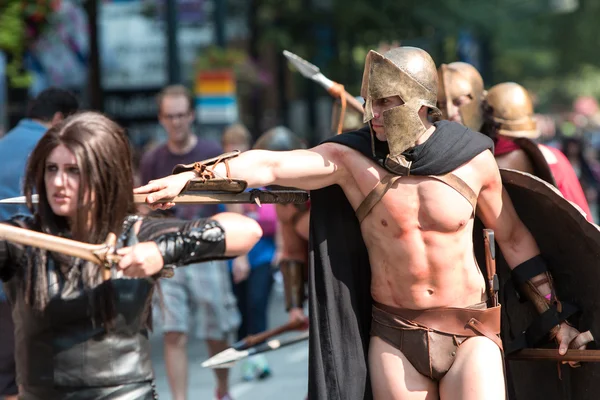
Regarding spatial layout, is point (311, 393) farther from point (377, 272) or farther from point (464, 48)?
A: point (464, 48)

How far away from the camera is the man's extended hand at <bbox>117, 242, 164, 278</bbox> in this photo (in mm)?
3754

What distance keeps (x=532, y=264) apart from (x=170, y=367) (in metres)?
3.37

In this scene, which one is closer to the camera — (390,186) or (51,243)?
(51,243)

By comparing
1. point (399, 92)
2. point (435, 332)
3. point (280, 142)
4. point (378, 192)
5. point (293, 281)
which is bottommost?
point (293, 281)

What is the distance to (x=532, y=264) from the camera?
5.18 metres

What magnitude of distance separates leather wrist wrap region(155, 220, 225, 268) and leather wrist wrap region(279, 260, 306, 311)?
3.10m

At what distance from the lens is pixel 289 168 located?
4547 millimetres

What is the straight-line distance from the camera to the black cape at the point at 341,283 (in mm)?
4781

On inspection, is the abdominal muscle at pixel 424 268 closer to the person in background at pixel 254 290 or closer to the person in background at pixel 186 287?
the person in background at pixel 186 287

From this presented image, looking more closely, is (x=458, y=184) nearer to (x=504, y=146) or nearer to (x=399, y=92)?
(x=399, y=92)

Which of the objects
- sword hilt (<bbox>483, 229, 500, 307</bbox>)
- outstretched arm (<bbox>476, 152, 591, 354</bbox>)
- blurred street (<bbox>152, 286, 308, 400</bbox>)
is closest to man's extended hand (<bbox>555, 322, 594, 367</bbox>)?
outstretched arm (<bbox>476, 152, 591, 354</bbox>)

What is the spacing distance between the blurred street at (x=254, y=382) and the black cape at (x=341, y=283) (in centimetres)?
401

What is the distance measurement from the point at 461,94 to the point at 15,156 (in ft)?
8.01

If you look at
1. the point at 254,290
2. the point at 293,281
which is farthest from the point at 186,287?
the point at 293,281
